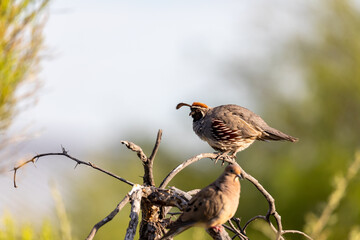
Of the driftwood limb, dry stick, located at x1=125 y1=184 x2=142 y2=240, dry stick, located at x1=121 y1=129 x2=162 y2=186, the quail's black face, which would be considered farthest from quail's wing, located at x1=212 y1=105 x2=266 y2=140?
dry stick, located at x1=125 y1=184 x2=142 y2=240

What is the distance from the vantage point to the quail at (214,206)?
2053 millimetres

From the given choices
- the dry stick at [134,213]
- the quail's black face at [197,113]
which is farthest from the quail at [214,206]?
the quail's black face at [197,113]

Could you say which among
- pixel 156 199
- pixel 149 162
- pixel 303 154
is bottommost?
pixel 303 154

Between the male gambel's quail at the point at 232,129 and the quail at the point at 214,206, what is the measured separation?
239 cm

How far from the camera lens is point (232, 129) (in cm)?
467

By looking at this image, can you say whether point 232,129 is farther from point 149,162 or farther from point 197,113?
point 149,162

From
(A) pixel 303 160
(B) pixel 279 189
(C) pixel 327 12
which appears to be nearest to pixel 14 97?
(B) pixel 279 189

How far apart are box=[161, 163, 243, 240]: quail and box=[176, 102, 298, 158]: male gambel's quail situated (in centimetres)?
239

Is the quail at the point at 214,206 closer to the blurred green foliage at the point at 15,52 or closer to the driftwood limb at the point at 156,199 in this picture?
the driftwood limb at the point at 156,199

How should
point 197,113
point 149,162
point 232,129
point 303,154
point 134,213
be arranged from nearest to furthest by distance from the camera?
point 134,213, point 149,162, point 232,129, point 197,113, point 303,154

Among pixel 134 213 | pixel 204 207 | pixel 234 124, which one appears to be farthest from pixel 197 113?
pixel 134 213

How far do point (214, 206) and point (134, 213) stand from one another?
399 mm

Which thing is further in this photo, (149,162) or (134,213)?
(149,162)

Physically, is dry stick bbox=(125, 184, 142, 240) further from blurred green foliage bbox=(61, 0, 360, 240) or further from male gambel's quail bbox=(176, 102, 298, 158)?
blurred green foliage bbox=(61, 0, 360, 240)
